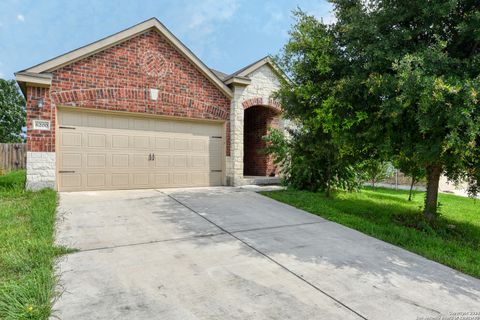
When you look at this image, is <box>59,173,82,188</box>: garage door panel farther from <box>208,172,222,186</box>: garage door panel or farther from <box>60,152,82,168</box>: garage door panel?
<box>208,172,222,186</box>: garage door panel

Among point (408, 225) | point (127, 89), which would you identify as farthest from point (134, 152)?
point (408, 225)

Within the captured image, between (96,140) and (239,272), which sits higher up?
(96,140)

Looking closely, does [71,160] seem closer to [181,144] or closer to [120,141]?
[120,141]

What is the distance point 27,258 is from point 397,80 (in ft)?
18.1

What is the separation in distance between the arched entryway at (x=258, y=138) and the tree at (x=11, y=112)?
3618 centimetres

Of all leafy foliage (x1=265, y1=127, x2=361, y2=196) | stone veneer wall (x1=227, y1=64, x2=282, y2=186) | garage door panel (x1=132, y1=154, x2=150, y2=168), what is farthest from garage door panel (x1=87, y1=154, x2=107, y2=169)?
leafy foliage (x1=265, y1=127, x2=361, y2=196)

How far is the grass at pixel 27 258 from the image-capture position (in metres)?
2.53

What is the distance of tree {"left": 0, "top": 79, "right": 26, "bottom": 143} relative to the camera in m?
37.1

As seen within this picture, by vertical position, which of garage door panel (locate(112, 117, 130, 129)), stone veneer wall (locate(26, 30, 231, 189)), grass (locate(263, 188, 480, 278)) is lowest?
grass (locate(263, 188, 480, 278))

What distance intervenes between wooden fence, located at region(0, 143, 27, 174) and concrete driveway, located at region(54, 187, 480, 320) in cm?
1351

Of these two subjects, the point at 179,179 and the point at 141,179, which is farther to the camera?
the point at 179,179

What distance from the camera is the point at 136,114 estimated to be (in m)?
8.72

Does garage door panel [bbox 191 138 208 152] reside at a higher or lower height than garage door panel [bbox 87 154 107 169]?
higher

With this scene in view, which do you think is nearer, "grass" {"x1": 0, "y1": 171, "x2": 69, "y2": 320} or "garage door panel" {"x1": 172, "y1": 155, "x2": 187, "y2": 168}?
"grass" {"x1": 0, "y1": 171, "x2": 69, "y2": 320}
